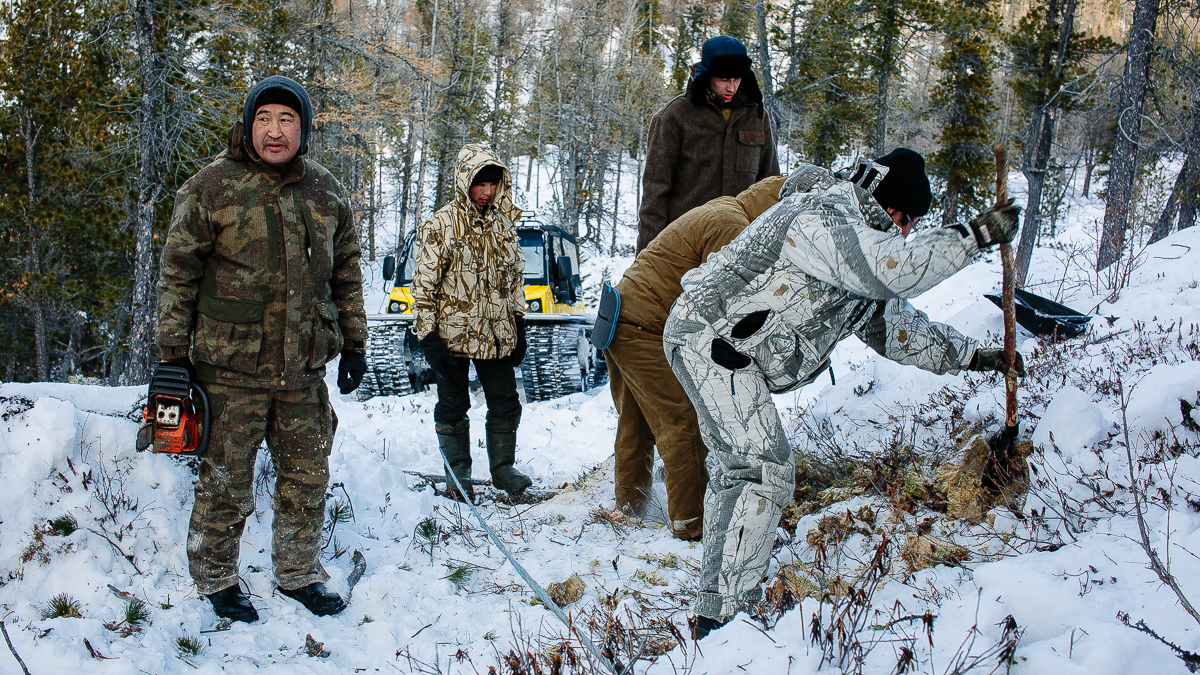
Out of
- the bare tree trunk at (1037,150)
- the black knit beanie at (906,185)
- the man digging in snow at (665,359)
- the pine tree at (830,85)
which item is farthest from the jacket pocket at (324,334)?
the pine tree at (830,85)

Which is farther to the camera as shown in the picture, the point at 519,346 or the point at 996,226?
the point at 519,346

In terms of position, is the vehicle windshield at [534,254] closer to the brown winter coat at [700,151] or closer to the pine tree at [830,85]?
the brown winter coat at [700,151]

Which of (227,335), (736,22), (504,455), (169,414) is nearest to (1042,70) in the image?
(736,22)

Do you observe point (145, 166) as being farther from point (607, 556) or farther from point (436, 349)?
point (607, 556)

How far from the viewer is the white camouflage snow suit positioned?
241 cm

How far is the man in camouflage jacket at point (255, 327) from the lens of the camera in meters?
2.79

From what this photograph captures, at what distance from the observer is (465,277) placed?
14.9 ft

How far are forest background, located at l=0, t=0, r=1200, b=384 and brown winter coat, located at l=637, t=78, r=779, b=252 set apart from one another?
1.41m

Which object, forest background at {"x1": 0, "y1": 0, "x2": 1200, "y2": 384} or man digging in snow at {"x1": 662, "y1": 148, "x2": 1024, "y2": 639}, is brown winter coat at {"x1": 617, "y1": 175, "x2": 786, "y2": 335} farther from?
forest background at {"x1": 0, "y1": 0, "x2": 1200, "y2": 384}

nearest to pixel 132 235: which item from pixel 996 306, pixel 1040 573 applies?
pixel 996 306

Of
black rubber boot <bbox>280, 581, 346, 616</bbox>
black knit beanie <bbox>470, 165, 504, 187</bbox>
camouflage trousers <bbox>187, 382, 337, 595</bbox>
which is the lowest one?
black rubber boot <bbox>280, 581, 346, 616</bbox>

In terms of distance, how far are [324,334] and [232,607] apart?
110 centimetres

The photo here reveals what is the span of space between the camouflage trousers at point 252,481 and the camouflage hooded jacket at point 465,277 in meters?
1.38

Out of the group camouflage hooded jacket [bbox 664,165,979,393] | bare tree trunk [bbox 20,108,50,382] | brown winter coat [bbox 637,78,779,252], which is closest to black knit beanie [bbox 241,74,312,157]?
camouflage hooded jacket [bbox 664,165,979,393]
